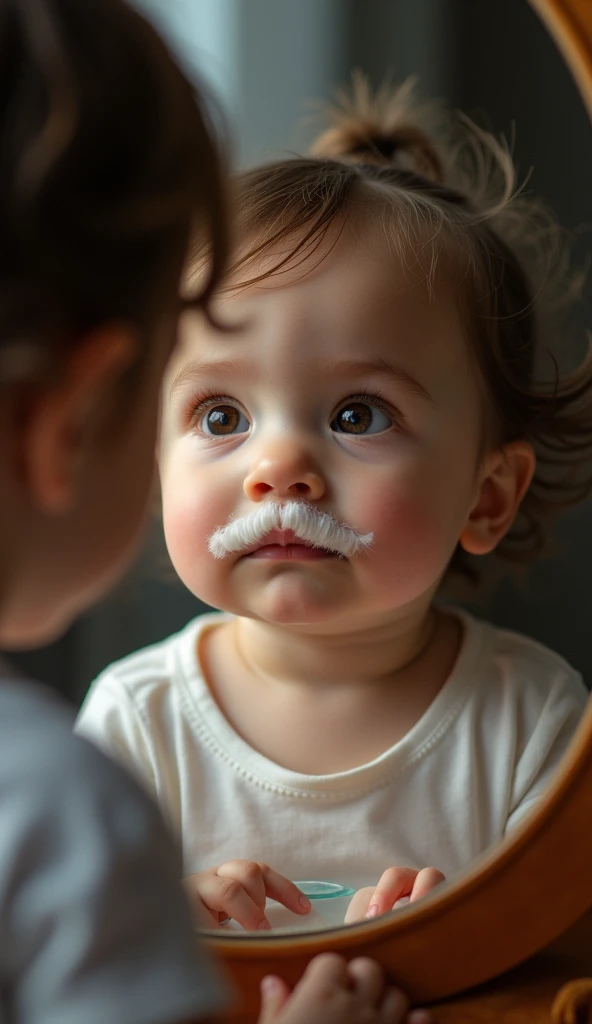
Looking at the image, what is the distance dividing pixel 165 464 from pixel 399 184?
239 millimetres

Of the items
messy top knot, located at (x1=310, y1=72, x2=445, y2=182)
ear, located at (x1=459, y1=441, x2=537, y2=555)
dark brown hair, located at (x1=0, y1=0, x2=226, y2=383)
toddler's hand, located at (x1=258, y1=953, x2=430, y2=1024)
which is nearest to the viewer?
dark brown hair, located at (x1=0, y1=0, x2=226, y2=383)

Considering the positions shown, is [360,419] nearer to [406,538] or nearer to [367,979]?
[406,538]

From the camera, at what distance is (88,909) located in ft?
1.31

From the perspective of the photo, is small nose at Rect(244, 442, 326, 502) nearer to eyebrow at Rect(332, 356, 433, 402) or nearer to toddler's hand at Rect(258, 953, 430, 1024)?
eyebrow at Rect(332, 356, 433, 402)

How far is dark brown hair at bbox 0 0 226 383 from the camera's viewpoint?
1.30 feet

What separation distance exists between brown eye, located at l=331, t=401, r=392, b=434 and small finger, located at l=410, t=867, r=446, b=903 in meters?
0.25

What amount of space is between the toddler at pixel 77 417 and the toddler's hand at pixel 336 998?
0.15m

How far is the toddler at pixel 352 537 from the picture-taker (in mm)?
697

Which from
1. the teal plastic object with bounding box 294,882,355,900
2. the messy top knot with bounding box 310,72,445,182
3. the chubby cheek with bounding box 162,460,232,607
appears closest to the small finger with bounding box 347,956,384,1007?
the teal plastic object with bounding box 294,882,355,900

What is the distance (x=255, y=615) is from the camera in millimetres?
735

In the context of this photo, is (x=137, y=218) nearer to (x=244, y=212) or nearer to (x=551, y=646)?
(x=244, y=212)

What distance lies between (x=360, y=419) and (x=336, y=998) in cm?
32

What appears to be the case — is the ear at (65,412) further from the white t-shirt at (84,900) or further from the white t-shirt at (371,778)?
the white t-shirt at (371,778)

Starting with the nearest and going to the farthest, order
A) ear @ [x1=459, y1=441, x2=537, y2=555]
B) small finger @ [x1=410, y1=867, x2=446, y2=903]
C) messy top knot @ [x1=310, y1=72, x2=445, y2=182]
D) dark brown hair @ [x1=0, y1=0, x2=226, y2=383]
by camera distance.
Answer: dark brown hair @ [x1=0, y1=0, x2=226, y2=383], small finger @ [x1=410, y1=867, x2=446, y2=903], ear @ [x1=459, y1=441, x2=537, y2=555], messy top knot @ [x1=310, y1=72, x2=445, y2=182]
